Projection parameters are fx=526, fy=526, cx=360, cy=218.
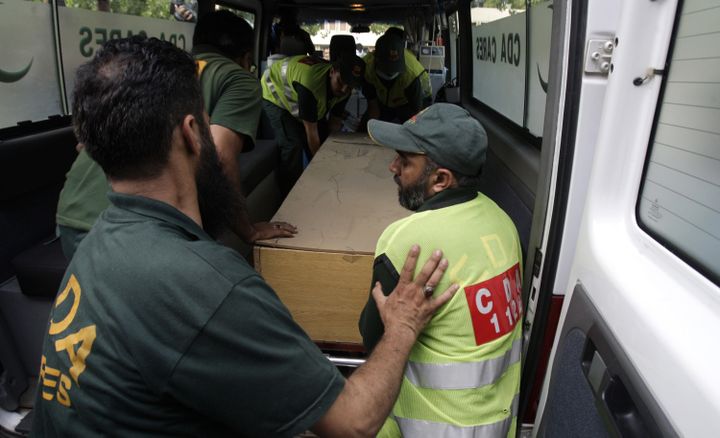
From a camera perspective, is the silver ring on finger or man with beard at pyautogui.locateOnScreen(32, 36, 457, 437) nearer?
man with beard at pyautogui.locateOnScreen(32, 36, 457, 437)

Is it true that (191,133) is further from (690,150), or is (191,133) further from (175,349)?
(690,150)

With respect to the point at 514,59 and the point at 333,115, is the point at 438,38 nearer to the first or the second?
the point at 333,115

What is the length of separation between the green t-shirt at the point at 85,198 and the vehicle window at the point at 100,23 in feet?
3.40

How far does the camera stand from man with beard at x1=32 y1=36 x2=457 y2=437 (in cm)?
88

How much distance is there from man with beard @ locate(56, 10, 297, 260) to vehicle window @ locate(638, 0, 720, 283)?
3.90 feet

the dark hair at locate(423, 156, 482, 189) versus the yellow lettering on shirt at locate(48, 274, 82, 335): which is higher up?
the dark hair at locate(423, 156, 482, 189)

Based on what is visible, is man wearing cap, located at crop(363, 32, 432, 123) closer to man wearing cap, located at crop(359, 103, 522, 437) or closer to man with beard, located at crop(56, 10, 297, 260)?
man with beard, located at crop(56, 10, 297, 260)

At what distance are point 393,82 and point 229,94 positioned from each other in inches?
103

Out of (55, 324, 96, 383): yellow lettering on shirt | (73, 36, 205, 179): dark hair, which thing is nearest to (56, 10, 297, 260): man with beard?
(73, 36, 205, 179): dark hair

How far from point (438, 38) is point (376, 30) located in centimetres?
247

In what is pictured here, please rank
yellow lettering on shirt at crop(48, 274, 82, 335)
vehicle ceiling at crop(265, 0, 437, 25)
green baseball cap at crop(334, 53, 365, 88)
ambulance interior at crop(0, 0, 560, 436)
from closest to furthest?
yellow lettering on shirt at crop(48, 274, 82, 335)
ambulance interior at crop(0, 0, 560, 436)
green baseball cap at crop(334, 53, 365, 88)
vehicle ceiling at crop(265, 0, 437, 25)

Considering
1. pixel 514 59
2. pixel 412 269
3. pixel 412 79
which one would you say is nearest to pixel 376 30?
pixel 412 79

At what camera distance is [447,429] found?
4.36ft

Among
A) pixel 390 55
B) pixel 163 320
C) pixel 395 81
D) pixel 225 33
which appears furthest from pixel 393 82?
pixel 163 320
